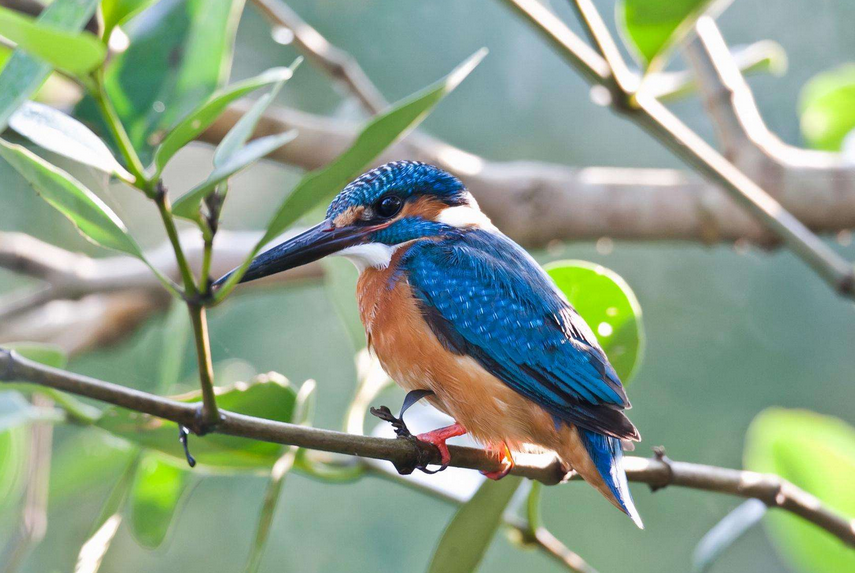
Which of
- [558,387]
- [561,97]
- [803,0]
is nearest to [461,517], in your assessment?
[558,387]

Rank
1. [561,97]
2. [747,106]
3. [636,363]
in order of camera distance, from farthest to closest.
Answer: [561,97] < [747,106] < [636,363]

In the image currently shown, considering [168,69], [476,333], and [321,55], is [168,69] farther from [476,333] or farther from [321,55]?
[321,55]

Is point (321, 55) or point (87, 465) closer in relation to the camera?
point (87, 465)

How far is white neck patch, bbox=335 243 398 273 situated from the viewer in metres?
1.10

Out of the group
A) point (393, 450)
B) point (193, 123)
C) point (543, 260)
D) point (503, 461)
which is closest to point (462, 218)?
point (503, 461)

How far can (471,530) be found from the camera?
0.89 m

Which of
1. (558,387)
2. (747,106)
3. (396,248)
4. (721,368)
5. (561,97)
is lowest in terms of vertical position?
(558,387)

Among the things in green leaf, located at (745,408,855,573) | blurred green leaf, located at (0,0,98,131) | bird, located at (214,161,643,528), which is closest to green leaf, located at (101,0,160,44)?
blurred green leaf, located at (0,0,98,131)

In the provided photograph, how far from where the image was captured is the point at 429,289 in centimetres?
107

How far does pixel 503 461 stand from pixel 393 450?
19cm

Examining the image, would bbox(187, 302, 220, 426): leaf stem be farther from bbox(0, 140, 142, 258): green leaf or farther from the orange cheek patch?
the orange cheek patch

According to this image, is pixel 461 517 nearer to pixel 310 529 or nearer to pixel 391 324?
pixel 391 324

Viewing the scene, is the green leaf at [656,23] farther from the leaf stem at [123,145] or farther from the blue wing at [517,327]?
the leaf stem at [123,145]

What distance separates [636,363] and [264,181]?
3.79 m
